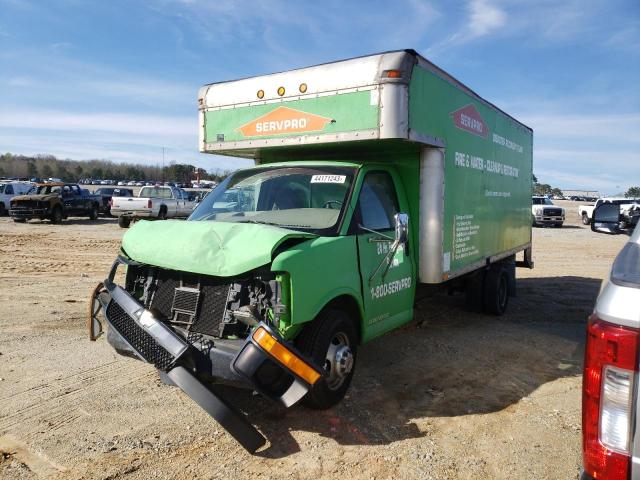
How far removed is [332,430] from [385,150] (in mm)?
3021

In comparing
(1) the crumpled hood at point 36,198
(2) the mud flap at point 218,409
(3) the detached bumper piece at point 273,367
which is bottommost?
(2) the mud flap at point 218,409

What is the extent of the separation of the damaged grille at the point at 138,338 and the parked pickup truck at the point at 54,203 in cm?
2251

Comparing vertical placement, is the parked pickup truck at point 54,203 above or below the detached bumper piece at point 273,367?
above

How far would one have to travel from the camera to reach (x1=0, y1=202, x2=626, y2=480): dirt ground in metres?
3.45

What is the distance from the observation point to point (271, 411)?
4.26 meters

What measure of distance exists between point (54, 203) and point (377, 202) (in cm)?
2297

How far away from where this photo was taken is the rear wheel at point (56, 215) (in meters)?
24.1

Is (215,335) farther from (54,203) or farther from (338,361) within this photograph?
(54,203)

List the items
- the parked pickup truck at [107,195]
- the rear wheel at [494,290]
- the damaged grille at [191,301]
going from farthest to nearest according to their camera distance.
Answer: the parked pickup truck at [107,195] → the rear wheel at [494,290] → the damaged grille at [191,301]

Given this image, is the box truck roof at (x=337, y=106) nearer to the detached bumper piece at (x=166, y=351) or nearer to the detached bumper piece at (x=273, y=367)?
the detached bumper piece at (x=273, y=367)

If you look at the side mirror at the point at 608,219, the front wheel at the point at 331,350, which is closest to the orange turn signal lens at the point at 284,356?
the front wheel at the point at 331,350

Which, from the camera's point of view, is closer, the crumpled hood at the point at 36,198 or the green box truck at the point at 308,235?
the green box truck at the point at 308,235

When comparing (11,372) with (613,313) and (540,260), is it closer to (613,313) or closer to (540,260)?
(613,313)

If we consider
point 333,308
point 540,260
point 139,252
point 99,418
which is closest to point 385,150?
point 333,308
